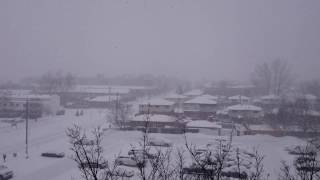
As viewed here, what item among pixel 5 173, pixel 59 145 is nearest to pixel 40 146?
pixel 59 145

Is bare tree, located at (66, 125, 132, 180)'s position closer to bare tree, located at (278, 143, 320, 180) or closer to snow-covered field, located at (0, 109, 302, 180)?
bare tree, located at (278, 143, 320, 180)

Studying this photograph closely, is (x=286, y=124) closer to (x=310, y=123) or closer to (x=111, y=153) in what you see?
(x=310, y=123)

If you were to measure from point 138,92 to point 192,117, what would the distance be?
24.7 meters

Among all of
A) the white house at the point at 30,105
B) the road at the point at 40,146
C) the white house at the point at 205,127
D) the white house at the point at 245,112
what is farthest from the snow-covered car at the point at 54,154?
the white house at the point at 245,112

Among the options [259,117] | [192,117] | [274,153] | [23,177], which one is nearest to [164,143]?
[274,153]

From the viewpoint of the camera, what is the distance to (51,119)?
84.4ft

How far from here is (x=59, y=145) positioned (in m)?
16.0

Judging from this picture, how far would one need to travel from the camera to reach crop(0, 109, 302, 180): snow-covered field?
1141cm

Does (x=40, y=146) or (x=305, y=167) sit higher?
(x=305, y=167)

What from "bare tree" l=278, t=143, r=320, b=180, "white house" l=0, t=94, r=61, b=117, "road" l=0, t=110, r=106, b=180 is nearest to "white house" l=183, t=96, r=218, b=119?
"road" l=0, t=110, r=106, b=180

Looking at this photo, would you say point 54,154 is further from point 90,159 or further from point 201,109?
point 201,109

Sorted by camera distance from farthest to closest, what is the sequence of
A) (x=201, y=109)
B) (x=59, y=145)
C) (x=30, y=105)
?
1. (x=30, y=105)
2. (x=201, y=109)
3. (x=59, y=145)

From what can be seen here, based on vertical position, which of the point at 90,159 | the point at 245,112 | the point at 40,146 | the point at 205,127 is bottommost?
the point at 40,146

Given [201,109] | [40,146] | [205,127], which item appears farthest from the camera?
[201,109]
